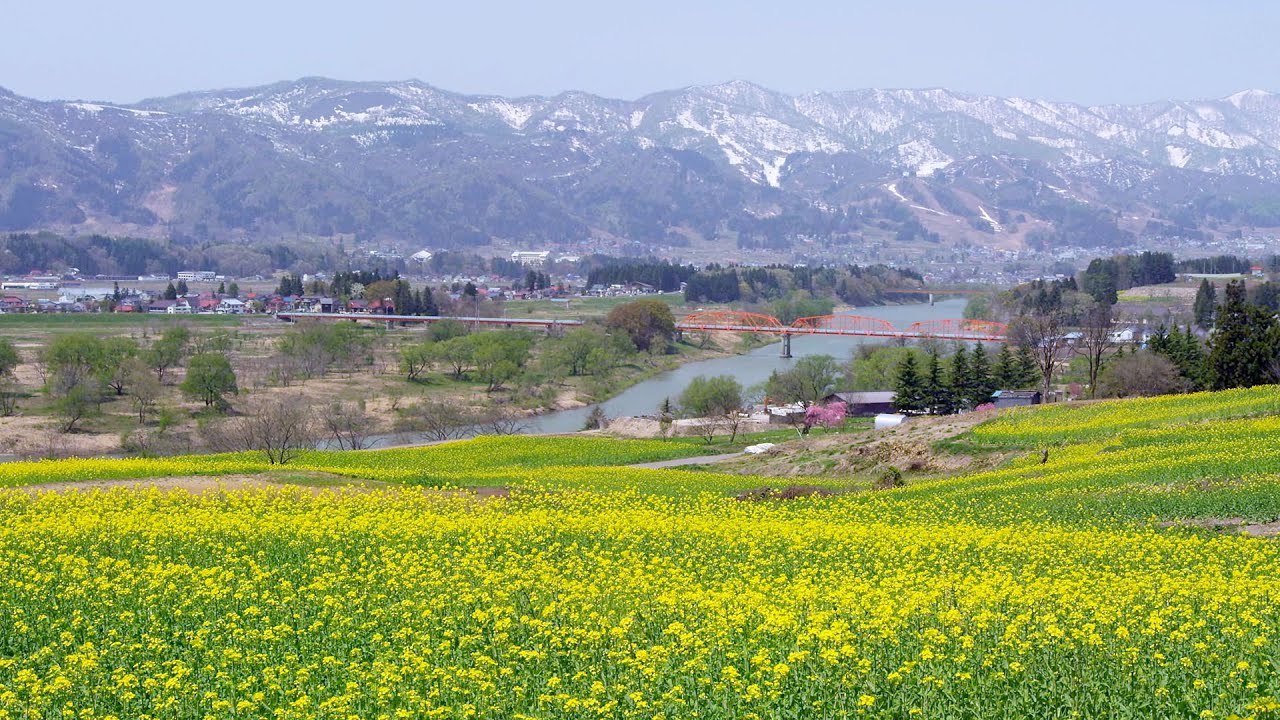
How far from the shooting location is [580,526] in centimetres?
2589

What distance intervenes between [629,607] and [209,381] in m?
94.9

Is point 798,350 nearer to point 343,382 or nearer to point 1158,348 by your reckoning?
point 343,382

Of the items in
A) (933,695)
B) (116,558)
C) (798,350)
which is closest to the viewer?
(933,695)

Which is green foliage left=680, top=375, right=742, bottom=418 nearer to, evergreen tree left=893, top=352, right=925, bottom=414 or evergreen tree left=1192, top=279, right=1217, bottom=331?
evergreen tree left=893, top=352, right=925, bottom=414

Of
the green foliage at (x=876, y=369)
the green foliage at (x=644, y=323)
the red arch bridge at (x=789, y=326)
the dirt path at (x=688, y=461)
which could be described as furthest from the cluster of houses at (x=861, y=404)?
the green foliage at (x=644, y=323)

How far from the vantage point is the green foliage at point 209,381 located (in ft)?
345

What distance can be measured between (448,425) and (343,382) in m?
26.5

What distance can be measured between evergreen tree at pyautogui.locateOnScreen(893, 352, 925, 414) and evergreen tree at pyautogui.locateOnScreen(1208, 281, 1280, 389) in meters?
23.9

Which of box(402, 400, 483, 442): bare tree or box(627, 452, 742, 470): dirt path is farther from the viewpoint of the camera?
box(402, 400, 483, 442): bare tree

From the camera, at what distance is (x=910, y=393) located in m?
89.4

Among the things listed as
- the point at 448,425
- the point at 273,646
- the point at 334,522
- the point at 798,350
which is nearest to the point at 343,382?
the point at 448,425

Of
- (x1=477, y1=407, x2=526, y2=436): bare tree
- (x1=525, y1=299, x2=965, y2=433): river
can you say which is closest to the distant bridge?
(x1=525, y1=299, x2=965, y2=433): river

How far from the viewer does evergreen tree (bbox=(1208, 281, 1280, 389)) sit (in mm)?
64875

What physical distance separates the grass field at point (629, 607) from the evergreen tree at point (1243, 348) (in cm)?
3554
